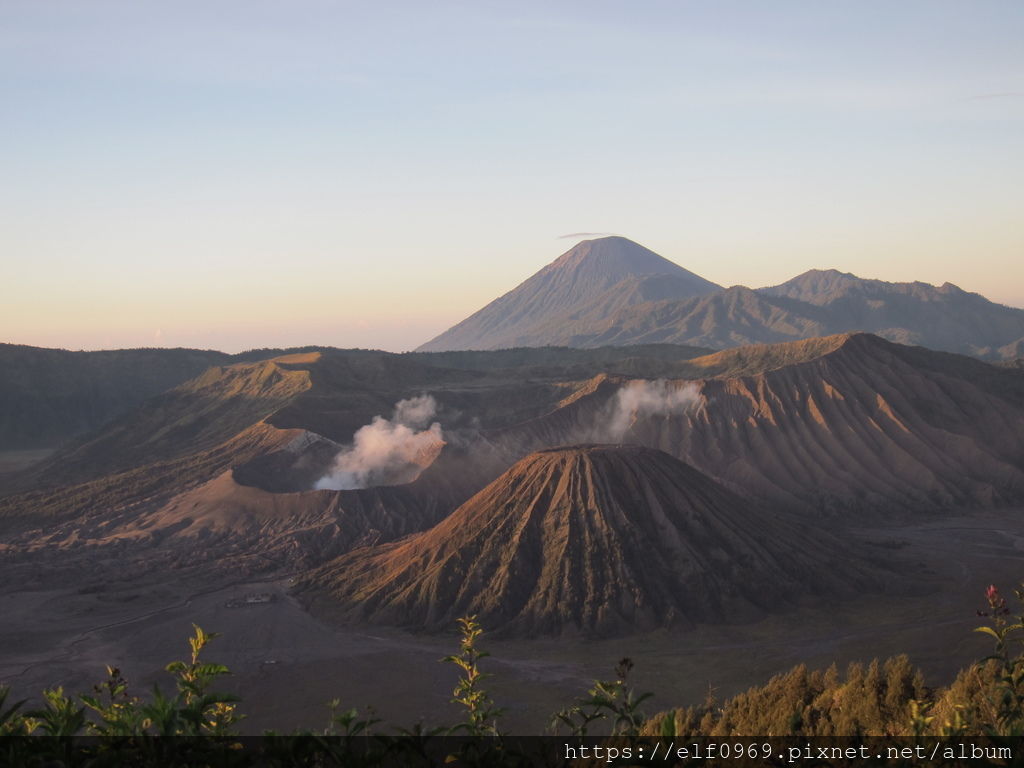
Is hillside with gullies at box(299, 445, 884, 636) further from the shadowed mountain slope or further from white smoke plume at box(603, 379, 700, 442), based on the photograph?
the shadowed mountain slope

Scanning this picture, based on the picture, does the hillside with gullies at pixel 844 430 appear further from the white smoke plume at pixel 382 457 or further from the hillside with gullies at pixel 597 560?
the hillside with gullies at pixel 597 560

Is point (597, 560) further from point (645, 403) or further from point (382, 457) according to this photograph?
point (645, 403)

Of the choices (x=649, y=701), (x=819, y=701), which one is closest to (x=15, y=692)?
(x=649, y=701)

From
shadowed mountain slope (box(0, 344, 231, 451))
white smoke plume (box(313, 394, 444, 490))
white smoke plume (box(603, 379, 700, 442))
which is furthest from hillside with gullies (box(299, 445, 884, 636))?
shadowed mountain slope (box(0, 344, 231, 451))

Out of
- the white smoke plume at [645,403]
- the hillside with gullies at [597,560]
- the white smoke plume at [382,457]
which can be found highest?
the white smoke plume at [645,403]

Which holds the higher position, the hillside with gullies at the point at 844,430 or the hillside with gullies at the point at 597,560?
the hillside with gullies at the point at 844,430

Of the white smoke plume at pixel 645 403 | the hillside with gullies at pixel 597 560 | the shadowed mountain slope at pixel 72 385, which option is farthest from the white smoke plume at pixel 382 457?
the shadowed mountain slope at pixel 72 385

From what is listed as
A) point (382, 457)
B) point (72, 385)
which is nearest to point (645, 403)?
point (382, 457)
